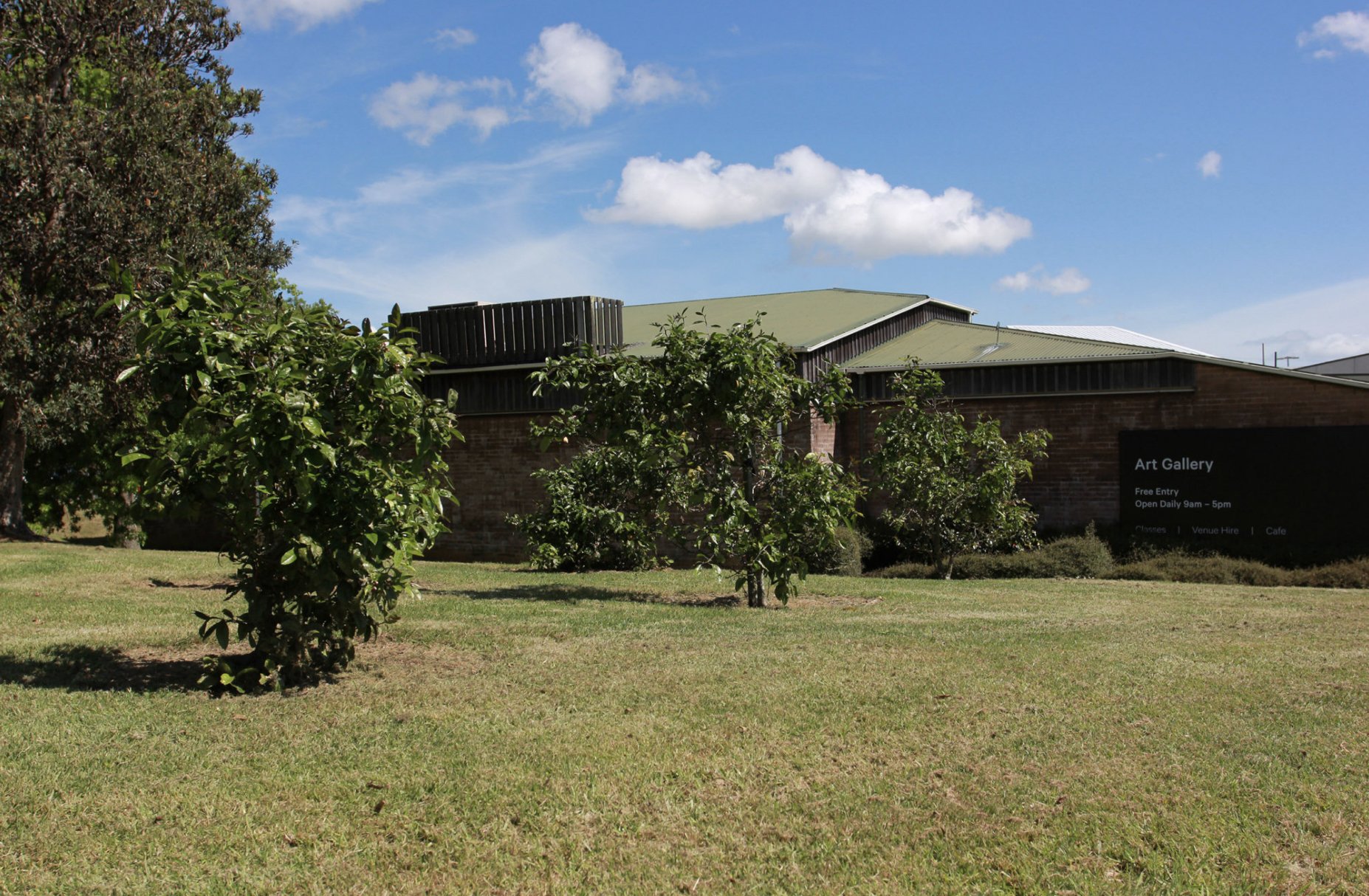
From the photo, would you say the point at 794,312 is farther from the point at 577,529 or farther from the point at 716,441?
the point at 716,441

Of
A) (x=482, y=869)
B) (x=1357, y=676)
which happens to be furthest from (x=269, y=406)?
(x=1357, y=676)

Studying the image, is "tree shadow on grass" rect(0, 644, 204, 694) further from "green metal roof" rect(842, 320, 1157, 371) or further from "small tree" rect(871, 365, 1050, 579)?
"green metal roof" rect(842, 320, 1157, 371)

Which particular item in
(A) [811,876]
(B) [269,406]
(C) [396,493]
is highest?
(B) [269,406]

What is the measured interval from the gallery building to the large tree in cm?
501

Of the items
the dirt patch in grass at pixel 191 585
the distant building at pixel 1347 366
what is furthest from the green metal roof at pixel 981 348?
the distant building at pixel 1347 366

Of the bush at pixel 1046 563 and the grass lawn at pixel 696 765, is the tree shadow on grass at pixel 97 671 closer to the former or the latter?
the grass lawn at pixel 696 765

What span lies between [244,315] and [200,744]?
2.80 m

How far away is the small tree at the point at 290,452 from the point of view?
21.0 feet

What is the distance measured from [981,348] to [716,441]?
9764mm

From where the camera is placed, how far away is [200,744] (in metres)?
5.76

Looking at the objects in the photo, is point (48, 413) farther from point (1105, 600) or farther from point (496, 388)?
point (1105, 600)

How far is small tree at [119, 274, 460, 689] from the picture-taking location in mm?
6414

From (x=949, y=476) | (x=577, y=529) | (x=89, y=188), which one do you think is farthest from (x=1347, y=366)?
(x=89, y=188)

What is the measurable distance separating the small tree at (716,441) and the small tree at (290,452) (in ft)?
14.3
